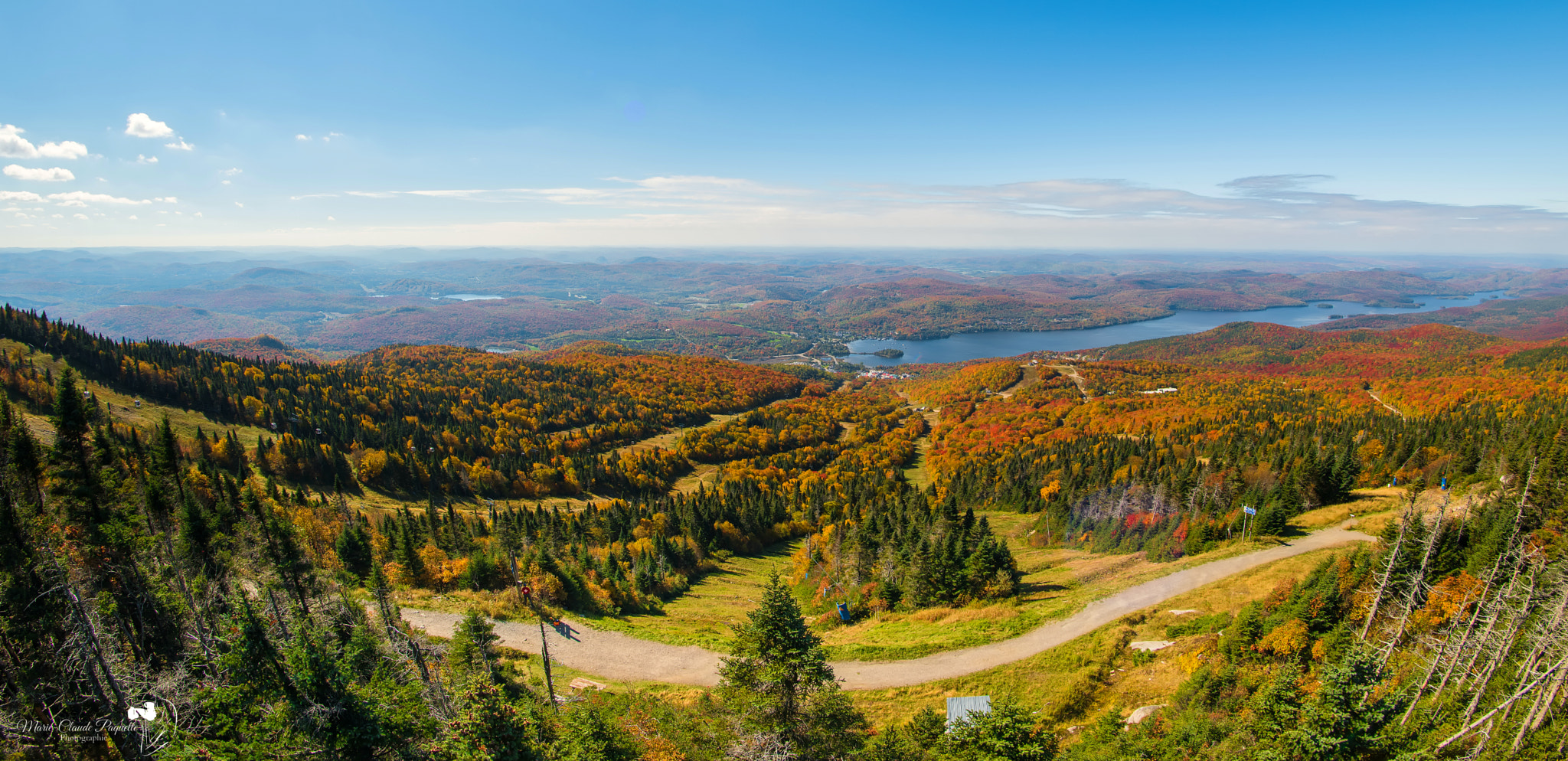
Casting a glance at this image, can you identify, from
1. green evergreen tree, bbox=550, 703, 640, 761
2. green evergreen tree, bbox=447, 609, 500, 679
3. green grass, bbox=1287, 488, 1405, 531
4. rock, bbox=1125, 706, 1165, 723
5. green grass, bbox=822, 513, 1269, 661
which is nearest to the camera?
green evergreen tree, bbox=550, 703, 640, 761

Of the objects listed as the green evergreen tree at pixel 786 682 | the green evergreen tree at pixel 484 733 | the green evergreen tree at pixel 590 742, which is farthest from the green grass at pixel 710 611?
the green evergreen tree at pixel 484 733

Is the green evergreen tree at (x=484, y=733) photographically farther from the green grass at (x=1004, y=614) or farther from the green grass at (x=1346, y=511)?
the green grass at (x=1346, y=511)

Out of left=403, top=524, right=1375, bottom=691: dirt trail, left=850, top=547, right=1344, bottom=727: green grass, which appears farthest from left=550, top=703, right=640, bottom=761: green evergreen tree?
left=850, top=547, right=1344, bottom=727: green grass

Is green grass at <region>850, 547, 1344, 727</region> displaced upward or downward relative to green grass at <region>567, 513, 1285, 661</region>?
upward

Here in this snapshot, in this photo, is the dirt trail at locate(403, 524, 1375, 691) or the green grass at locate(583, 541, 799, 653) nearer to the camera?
the dirt trail at locate(403, 524, 1375, 691)

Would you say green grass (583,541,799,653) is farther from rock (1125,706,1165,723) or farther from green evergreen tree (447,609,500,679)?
→ rock (1125,706,1165,723)

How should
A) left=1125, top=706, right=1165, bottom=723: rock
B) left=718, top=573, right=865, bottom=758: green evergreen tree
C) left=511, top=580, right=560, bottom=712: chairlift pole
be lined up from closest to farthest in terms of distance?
left=718, top=573, right=865, bottom=758: green evergreen tree, left=1125, top=706, right=1165, bottom=723: rock, left=511, top=580, right=560, bottom=712: chairlift pole

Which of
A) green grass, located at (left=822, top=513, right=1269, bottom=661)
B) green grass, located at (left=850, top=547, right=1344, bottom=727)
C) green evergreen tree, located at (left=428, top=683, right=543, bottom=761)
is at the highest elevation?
green evergreen tree, located at (left=428, top=683, right=543, bottom=761)
